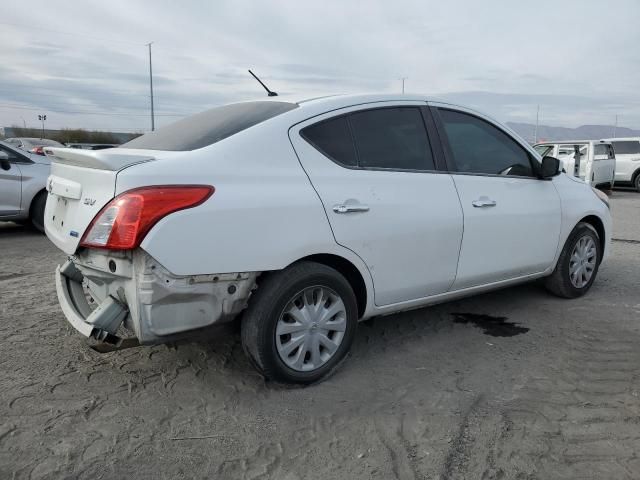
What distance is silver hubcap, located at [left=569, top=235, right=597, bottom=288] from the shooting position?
15.8 feet

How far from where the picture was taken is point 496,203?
3971 mm

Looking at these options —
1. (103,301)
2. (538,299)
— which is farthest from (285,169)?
(538,299)

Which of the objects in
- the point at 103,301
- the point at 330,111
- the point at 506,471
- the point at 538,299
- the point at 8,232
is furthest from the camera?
the point at 8,232

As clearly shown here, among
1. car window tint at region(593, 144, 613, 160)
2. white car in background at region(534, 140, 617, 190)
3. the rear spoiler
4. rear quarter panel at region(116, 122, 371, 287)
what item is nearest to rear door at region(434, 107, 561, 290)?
rear quarter panel at region(116, 122, 371, 287)

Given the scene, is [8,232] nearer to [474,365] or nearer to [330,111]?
[330,111]

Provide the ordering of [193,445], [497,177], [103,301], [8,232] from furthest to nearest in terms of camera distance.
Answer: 1. [8,232]
2. [497,177]
3. [103,301]
4. [193,445]

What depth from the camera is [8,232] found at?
852cm

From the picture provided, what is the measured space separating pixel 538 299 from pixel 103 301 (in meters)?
3.65

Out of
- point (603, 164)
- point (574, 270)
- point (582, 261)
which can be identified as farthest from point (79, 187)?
point (603, 164)

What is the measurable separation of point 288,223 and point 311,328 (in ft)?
2.08

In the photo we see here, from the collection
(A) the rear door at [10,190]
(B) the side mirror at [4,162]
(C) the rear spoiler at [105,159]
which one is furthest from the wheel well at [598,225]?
(B) the side mirror at [4,162]

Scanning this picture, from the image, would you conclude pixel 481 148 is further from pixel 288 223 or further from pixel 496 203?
pixel 288 223

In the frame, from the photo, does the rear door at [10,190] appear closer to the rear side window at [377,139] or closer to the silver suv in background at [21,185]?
the silver suv in background at [21,185]

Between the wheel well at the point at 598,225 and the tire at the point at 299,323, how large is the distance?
281 centimetres
